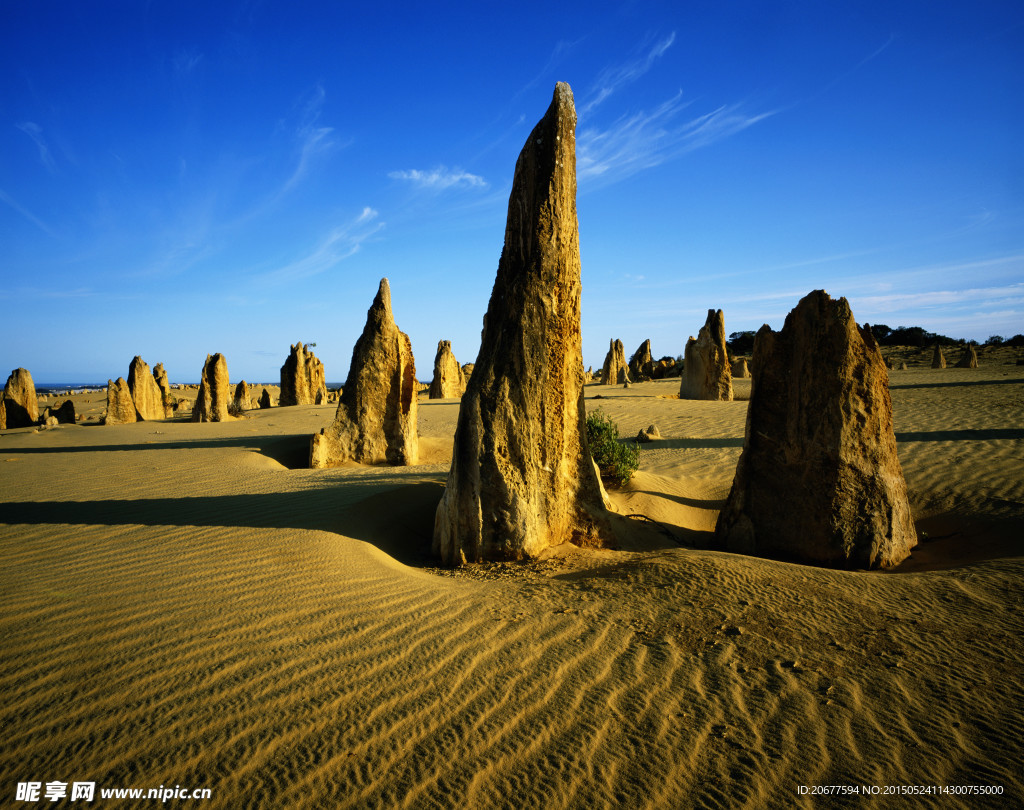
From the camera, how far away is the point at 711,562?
4.66 metres

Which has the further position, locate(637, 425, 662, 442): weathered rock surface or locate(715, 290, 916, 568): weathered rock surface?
locate(637, 425, 662, 442): weathered rock surface

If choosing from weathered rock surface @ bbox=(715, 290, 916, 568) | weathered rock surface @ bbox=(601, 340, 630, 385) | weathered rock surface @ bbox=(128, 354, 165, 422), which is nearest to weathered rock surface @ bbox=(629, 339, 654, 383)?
weathered rock surface @ bbox=(601, 340, 630, 385)

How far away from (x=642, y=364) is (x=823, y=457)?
1593 inches

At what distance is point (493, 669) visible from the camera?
3197mm

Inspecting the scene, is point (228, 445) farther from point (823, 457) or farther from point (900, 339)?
point (900, 339)

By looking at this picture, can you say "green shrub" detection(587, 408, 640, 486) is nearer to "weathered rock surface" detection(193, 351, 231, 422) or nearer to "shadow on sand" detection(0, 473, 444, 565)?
"shadow on sand" detection(0, 473, 444, 565)

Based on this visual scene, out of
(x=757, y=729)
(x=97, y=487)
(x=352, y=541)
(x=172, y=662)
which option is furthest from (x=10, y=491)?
(x=757, y=729)

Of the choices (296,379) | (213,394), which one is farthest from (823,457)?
(296,379)

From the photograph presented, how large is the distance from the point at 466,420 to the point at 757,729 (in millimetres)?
3649

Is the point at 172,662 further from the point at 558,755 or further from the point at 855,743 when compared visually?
the point at 855,743

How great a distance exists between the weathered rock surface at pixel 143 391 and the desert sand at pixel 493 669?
830 inches

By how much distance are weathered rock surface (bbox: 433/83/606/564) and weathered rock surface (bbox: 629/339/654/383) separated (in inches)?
1469

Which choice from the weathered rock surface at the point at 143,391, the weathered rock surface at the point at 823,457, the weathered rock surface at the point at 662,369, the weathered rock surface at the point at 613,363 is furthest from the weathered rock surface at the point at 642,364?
the weathered rock surface at the point at 823,457

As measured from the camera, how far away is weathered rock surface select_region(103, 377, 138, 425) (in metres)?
21.4
